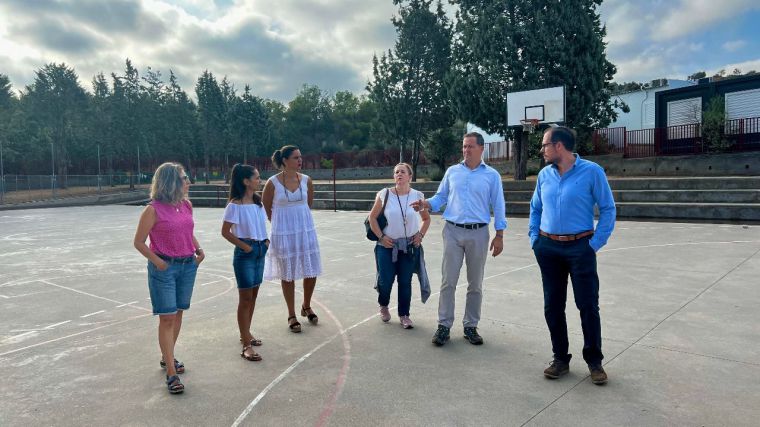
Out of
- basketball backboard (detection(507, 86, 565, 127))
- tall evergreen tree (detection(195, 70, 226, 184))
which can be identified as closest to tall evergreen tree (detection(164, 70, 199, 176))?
tall evergreen tree (detection(195, 70, 226, 184))

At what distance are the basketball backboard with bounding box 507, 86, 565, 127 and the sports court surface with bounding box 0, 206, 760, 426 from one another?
41.3 ft

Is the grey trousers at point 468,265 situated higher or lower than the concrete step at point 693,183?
lower

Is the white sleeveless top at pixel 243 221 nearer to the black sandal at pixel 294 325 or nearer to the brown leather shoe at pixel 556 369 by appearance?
the black sandal at pixel 294 325

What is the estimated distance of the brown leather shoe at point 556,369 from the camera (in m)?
3.74

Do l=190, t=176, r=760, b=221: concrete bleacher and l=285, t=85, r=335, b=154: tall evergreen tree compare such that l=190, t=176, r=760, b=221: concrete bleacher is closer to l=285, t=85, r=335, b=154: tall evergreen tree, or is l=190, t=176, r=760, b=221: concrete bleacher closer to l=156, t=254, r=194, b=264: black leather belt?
l=156, t=254, r=194, b=264: black leather belt

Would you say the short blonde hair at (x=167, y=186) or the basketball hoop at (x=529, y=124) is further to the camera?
the basketball hoop at (x=529, y=124)

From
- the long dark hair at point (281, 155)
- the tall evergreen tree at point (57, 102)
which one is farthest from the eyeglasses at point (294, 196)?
the tall evergreen tree at point (57, 102)

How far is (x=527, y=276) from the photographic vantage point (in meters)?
7.48

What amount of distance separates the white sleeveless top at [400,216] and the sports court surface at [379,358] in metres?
1.01

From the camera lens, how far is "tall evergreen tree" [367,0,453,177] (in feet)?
90.9

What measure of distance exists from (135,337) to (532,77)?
65.4 ft

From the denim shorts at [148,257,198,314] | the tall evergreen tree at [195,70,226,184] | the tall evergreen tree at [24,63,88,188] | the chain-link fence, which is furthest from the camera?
the tall evergreen tree at [195,70,226,184]

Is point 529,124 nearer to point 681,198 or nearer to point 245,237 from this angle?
point 681,198

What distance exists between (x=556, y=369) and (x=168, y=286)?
9.95ft
